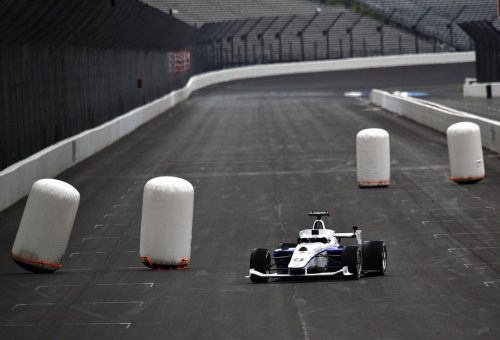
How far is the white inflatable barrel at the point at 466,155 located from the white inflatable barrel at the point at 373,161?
1.59 metres

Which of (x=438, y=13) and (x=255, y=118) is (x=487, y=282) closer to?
(x=255, y=118)

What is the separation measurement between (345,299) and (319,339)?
223 cm

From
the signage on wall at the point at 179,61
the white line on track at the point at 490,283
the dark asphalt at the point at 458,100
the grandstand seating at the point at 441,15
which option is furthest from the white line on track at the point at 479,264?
the grandstand seating at the point at 441,15

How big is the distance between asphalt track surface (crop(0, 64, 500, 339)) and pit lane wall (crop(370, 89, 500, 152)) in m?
0.95

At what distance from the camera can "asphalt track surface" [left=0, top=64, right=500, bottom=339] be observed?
42.4ft

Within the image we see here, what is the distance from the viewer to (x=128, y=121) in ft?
148

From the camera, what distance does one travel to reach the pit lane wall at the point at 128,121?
1017 inches

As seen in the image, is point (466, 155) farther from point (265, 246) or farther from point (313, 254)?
point (313, 254)

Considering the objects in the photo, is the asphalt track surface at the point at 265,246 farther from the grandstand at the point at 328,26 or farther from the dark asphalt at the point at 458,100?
the grandstand at the point at 328,26

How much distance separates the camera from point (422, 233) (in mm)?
19500

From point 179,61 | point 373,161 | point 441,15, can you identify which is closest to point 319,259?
point 373,161

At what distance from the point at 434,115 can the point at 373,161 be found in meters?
16.8

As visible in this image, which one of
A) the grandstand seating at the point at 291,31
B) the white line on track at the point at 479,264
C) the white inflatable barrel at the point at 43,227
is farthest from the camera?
the grandstand seating at the point at 291,31

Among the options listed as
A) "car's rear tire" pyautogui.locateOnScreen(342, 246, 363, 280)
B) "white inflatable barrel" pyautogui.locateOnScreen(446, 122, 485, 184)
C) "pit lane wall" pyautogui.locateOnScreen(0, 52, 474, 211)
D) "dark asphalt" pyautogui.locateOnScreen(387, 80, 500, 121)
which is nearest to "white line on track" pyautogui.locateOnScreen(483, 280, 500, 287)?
"car's rear tire" pyautogui.locateOnScreen(342, 246, 363, 280)
